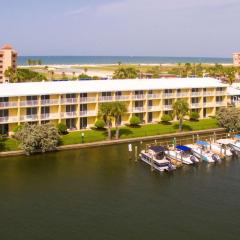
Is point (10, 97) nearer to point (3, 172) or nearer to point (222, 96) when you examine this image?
point (3, 172)

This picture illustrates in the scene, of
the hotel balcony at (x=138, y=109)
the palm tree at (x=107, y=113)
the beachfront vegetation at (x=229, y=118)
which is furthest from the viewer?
the hotel balcony at (x=138, y=109)

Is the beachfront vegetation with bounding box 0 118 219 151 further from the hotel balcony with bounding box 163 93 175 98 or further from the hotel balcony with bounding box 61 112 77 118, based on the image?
the hotel balcony with bounding box 163 93 175 98

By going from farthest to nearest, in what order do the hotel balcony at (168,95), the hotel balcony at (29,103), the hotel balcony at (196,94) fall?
the hotel balcony at (196,94) → the hotel balcony at (168,95) → the hotel balcony at (29,103)

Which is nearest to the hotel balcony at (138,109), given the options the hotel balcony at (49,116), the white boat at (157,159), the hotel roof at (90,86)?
the hotel roof at (90,86)

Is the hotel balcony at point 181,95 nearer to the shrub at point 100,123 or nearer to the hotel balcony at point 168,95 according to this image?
the hotel balcony at point 168,95

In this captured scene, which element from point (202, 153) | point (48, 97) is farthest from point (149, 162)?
point (48, 97)
